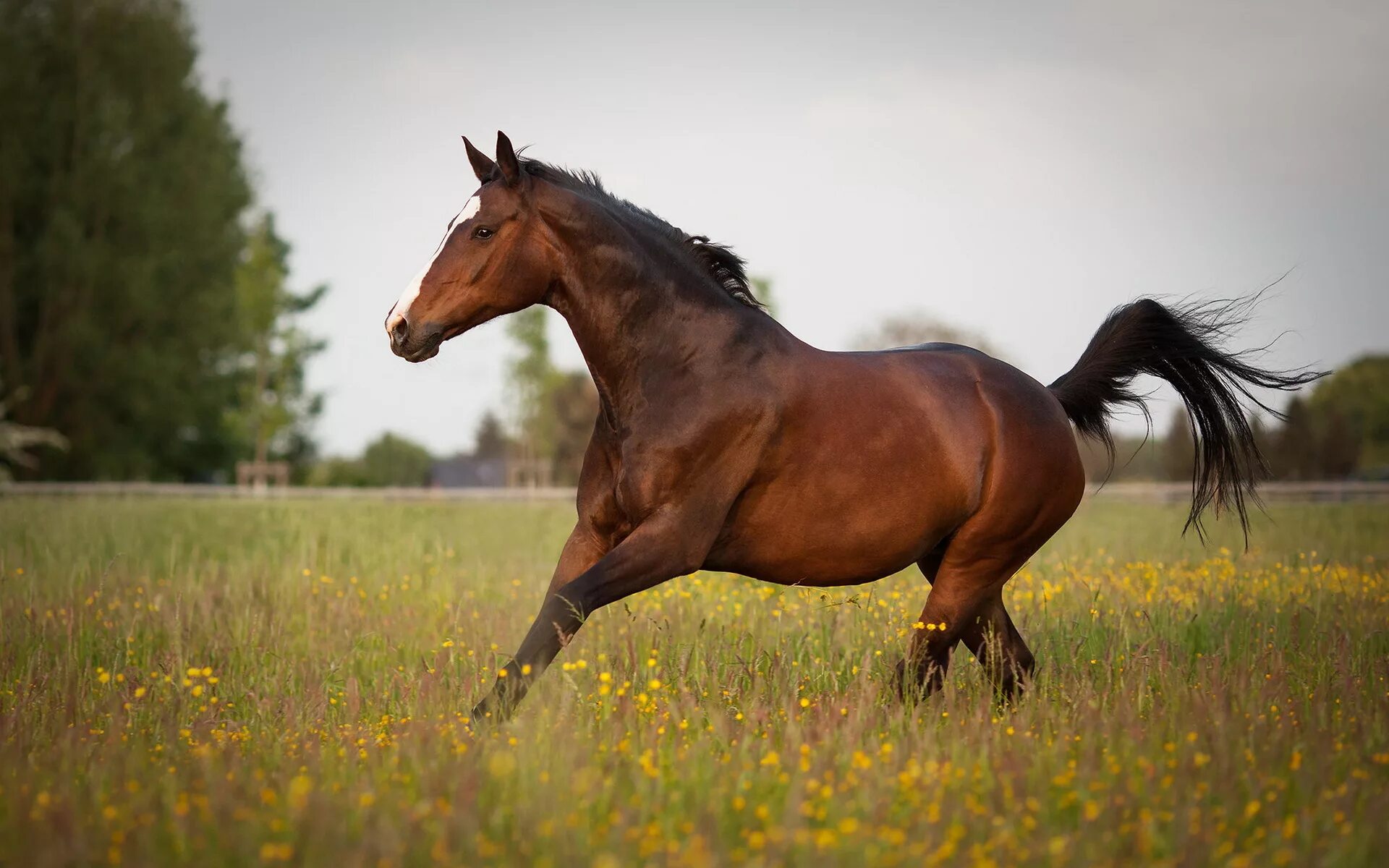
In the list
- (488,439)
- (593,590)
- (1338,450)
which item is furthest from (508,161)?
(488,439)

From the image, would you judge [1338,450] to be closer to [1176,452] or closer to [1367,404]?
[1176,452]

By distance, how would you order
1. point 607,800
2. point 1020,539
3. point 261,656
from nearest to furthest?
point 607,800
point 1020,539
point 261,656

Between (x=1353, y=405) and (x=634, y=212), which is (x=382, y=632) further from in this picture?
(x=1353, y=405)

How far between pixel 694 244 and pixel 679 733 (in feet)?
7.55

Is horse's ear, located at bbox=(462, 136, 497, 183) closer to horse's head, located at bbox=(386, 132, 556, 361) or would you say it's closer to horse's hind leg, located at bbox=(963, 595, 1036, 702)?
horse's head, located at bbox=(386, 132, 556, 361)

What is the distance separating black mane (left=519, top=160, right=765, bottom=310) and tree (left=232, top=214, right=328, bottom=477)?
42.1 metres

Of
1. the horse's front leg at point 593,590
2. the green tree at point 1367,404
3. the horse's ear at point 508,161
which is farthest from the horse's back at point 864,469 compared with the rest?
the green tree at point 1367,404

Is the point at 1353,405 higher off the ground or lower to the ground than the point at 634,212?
higher

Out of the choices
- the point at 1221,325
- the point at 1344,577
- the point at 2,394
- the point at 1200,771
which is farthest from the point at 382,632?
the point at 2,394

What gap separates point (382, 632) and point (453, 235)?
10.9ft

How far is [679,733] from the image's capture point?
427cm

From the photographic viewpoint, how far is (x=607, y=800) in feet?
10.6

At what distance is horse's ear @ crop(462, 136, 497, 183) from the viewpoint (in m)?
4.85

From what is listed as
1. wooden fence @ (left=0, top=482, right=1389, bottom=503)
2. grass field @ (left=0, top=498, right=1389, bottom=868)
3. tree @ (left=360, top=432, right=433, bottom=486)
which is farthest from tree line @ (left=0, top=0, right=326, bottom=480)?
tree @ (left=360, top=432, right=433, bottom=486)
